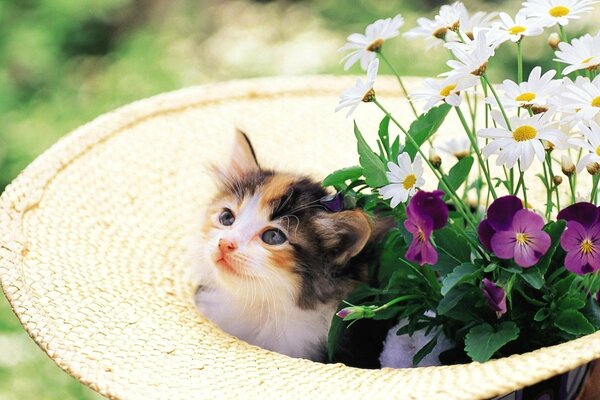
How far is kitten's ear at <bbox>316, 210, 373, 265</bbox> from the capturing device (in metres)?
1.21

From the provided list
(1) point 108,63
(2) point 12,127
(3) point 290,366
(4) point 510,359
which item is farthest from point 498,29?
(1) point 108,63

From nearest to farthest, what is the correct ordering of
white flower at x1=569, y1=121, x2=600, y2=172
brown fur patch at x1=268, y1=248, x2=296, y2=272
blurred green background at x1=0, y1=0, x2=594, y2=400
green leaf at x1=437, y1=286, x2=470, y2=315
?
white flower at x1=569, y1=121, x2=600, y2=172, green leaf at x1=437, y1=286, x2=470, y2=315, brown fur patch at x1=268, y1=248, x2=296, y2=272, blurred green background at x1=0, y1=0, x2=594, y2=400

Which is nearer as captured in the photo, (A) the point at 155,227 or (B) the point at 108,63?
(A) the point at 155,227

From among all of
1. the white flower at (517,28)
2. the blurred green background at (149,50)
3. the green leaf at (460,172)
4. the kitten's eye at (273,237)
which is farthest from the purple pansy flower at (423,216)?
the blurred green background at (149,50)

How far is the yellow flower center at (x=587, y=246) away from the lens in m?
1.00

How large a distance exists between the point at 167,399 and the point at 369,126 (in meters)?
1.03

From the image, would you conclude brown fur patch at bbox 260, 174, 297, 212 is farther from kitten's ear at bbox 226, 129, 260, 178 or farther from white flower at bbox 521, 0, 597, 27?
white flower at bbox 521, 0, 597, 27

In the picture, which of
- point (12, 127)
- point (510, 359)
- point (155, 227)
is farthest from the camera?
point (12, 127)

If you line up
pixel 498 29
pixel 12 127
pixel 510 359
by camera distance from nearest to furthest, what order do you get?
pixel 510 359
pixel 498 29
pixel 12 127

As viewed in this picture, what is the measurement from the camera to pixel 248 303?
4.37 feet

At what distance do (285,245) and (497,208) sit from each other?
0.37 m

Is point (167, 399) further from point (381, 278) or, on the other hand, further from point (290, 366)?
point (381, 278)

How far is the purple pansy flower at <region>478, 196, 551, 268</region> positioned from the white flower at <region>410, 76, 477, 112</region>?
14 cm

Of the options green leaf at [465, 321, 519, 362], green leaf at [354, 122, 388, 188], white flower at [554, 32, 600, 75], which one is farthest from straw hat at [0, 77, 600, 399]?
white flower at [554, 32, 600, 75]
